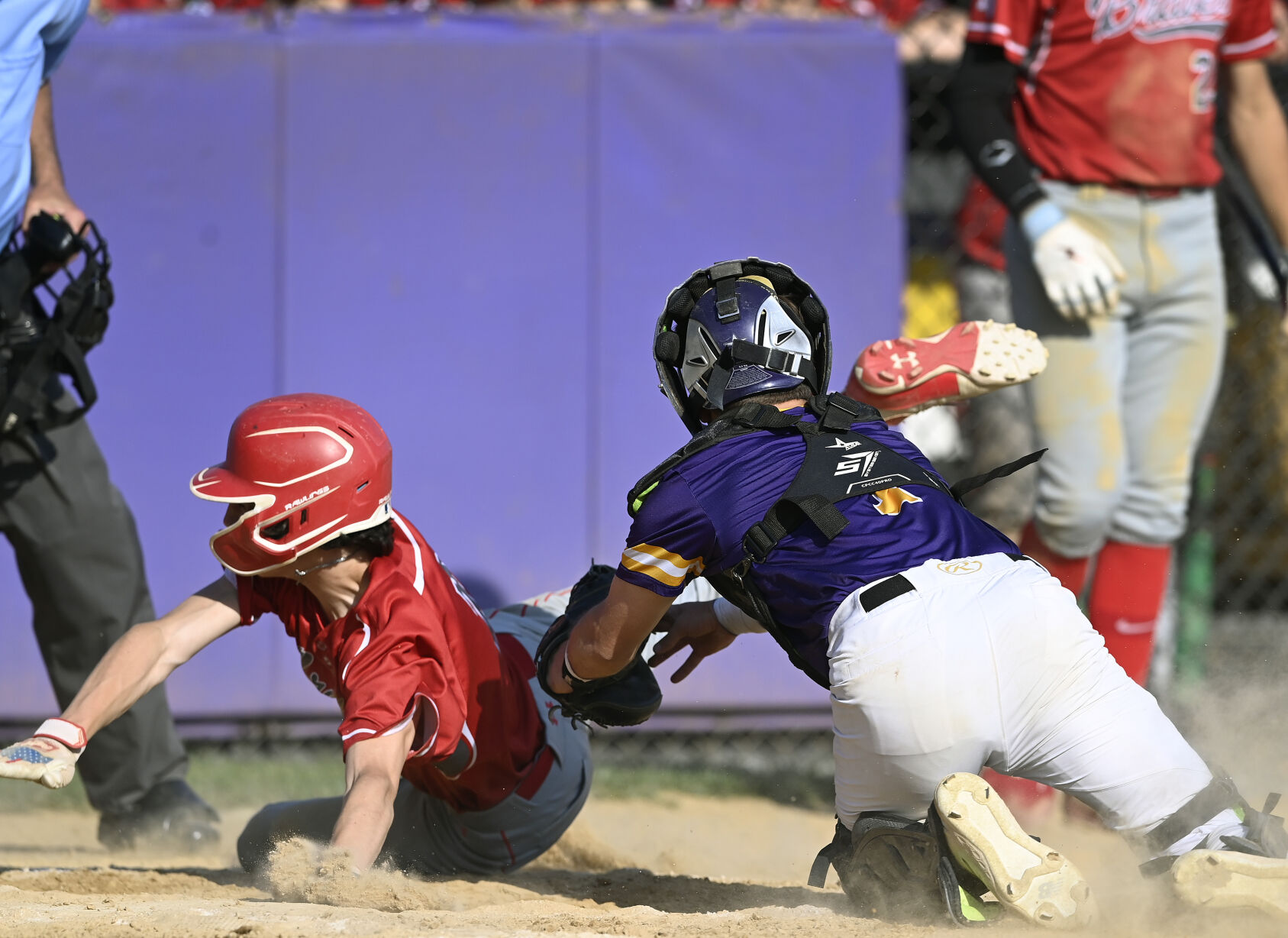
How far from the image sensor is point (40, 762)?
8.64 ft

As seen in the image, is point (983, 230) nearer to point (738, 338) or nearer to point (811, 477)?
point (738, 338)

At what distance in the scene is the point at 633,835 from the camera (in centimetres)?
468

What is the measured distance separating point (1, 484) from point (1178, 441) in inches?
141

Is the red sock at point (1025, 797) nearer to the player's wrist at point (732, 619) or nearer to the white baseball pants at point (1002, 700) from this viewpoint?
the player's wrist at point (732, 619)

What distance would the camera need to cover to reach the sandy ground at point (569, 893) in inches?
95.3

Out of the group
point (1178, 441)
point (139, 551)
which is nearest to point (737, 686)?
point (1178, 441)

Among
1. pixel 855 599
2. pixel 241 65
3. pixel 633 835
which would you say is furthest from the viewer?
pixel 241 65

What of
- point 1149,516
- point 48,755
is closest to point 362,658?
point 48,755

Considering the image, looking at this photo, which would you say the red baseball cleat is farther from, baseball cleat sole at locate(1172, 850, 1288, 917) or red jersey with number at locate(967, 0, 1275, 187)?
baseball cleat sole at locate(1172, 850, 1288, 917)

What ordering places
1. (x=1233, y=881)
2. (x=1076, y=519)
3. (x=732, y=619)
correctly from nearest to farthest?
1. (x=1233, y=881)
2. (x=732, y=619)
3. (x=1076, y=519)

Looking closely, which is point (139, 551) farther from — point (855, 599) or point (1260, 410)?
point (1260, 410)

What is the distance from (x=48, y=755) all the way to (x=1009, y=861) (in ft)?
6.00

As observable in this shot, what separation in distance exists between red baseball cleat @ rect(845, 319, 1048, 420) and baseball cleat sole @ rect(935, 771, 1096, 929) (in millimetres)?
1217

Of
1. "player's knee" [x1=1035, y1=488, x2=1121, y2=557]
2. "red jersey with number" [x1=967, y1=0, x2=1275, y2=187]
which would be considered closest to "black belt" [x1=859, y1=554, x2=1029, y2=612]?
"player's knee" [x1=1035, y1=488, x2=1121, y2=557]
